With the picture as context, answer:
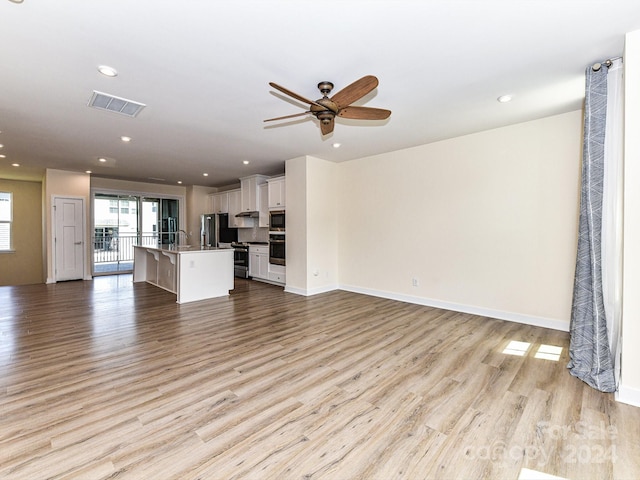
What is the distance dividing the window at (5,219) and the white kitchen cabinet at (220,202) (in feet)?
16.4

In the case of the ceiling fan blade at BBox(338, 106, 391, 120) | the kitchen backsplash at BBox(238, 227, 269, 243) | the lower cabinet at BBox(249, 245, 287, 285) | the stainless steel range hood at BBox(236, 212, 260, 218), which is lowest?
the lower cabinet at BBox(249, 245, 287, 285)

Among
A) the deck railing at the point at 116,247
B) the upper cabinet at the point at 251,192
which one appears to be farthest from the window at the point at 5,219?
the upper cabinet at the point at 251,192

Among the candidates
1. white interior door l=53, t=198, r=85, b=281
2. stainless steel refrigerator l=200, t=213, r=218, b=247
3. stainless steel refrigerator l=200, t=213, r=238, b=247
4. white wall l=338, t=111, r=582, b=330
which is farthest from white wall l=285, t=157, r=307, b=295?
white interior door l=53, t=198, r=85, b=281

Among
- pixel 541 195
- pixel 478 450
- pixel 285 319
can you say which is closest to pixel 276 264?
pixel 285 319

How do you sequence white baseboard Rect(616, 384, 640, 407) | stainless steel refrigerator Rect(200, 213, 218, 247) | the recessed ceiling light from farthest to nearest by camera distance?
stainless steel refrigerator Rect(200, 213, 218, 247) < the recessed ceiling light < white baseboard Rect(616, 384, 640, 407)

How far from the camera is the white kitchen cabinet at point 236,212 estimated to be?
7.94 m

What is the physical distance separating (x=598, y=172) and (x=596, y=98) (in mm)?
643

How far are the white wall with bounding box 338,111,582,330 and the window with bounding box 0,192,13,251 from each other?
9027 mm

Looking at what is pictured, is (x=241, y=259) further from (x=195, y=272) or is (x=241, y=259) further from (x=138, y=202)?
(x=138, y=202)

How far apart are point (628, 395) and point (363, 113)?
117 inches

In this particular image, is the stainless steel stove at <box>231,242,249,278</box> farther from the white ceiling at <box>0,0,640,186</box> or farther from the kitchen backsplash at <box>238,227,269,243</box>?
the white ceiling at <box>0,0,640,186</box>

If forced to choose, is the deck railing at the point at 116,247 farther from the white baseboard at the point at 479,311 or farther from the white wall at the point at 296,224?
the white baseboard at the point at 479,311

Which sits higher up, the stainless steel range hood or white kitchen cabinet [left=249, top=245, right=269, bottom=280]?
the stainless steel range hood

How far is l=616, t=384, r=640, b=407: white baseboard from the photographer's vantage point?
6.89ft
